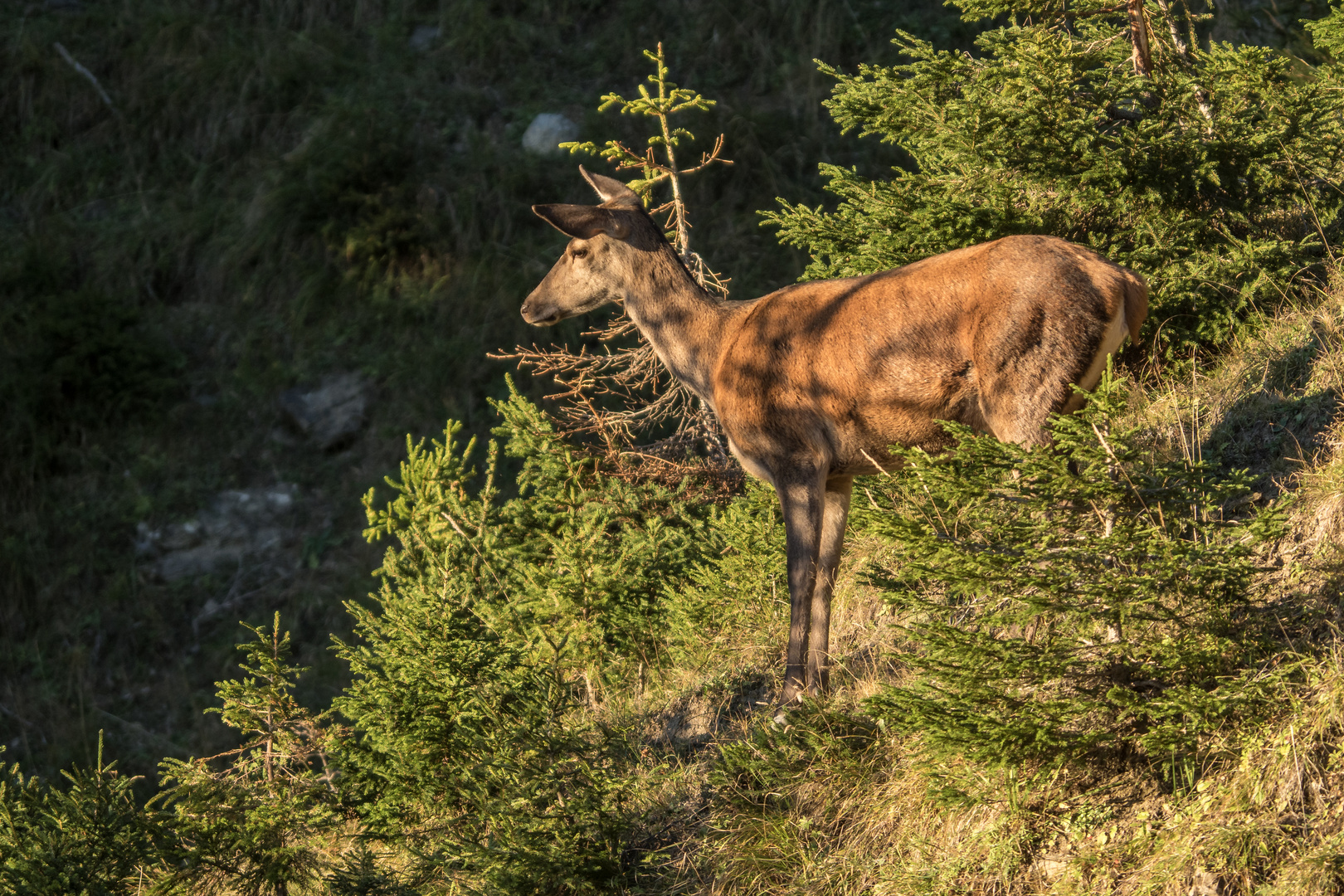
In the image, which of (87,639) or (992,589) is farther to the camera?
(87,639)

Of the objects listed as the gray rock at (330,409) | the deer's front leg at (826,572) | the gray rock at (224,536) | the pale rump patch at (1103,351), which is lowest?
the gray rock at (224,536)

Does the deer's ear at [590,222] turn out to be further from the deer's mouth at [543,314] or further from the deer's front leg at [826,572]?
the deer's front leg at [826,572]

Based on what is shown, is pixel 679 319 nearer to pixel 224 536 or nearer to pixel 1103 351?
pixel 1103 351

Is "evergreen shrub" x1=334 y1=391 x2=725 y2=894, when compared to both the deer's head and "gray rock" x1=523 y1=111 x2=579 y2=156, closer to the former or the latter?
the deer's head

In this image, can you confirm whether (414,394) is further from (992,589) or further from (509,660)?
(992,589)

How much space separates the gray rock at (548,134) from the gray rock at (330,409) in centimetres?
385

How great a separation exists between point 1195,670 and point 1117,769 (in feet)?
1.68

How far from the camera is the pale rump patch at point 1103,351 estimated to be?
4.83m

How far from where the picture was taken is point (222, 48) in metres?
16.8

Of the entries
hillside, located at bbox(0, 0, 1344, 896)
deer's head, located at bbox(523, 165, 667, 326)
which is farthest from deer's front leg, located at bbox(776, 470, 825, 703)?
deer's head, located at bbox(523, 165, 667, 326)

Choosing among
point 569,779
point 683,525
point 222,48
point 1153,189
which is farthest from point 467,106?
point 569,779

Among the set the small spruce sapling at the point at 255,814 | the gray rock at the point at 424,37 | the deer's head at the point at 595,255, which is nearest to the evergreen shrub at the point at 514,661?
the small spruce sapling at the point at 255,814

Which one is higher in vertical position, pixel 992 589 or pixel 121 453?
pixel 992 589

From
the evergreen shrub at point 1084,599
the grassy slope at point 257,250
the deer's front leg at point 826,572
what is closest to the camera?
the evergreen shrub at point 1084,599
